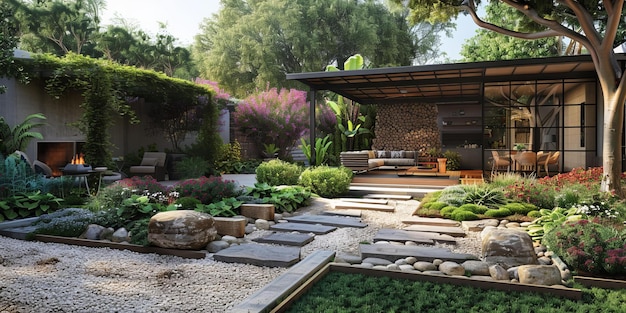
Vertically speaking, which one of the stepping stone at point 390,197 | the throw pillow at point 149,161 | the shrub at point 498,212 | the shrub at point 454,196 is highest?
the throw pillow at point 149,161

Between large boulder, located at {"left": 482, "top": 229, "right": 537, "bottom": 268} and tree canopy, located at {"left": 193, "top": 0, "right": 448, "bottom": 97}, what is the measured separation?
→ 827 inches

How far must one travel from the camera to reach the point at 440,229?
233 inches

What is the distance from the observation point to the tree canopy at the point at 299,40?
24547 millimetres

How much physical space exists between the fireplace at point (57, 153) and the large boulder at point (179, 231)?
26.6 ft

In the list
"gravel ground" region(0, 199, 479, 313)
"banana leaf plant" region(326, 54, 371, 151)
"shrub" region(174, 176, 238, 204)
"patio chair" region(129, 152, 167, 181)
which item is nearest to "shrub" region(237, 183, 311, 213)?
"shrub" region(174, 176, 238, 204)

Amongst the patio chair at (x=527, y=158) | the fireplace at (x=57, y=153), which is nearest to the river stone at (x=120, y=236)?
the fireplace at (x=57, y=153)

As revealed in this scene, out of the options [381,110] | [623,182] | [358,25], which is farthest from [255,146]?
[623,182]

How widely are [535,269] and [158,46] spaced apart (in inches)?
1030

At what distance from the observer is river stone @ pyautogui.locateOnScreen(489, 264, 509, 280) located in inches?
149

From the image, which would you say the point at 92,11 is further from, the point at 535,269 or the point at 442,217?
the point at 535,269

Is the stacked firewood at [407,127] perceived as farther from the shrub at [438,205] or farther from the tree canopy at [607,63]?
the shrub at [438,205]

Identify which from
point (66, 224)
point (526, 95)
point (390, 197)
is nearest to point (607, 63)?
point (526, 95)

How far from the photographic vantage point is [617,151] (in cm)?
744

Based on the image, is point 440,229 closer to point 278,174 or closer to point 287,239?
point 287,239
